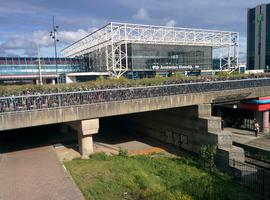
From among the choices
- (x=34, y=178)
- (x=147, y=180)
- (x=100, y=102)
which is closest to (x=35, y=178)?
(x=34, y=178)

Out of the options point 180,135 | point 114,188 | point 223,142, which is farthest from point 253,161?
point 114,188

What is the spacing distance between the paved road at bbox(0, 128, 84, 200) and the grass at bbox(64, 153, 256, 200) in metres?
0.58

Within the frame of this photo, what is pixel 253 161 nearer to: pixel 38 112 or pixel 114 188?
pixel 114 188

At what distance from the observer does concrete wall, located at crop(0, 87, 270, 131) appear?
13.0m

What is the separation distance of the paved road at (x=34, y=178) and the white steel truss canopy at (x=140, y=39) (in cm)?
5034

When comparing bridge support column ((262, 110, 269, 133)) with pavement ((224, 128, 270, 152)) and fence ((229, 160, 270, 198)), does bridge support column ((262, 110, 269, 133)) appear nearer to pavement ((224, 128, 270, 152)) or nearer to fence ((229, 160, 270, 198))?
pavement ((224, 128, 270, 152))

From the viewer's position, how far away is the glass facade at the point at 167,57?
70.7 m

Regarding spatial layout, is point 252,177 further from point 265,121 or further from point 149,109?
point 265,121

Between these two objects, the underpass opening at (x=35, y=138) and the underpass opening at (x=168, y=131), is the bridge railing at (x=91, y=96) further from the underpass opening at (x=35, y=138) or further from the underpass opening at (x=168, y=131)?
the underpass opening at (x=35, y=138)

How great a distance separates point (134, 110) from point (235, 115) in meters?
13.9

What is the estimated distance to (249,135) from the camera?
73.0 feet

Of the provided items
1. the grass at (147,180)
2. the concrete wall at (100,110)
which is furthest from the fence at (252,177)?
the concrete wall at (100,110)

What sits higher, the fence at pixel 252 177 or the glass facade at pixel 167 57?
the glass facade at pixel 167 57

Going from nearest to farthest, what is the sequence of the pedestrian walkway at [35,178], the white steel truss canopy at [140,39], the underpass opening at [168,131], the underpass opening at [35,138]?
the pedestrian walkway at [35,178]
the underpass opening at [35,138]
the underpass opening at [168,131]
the white steel truss canopy at [140,39]
